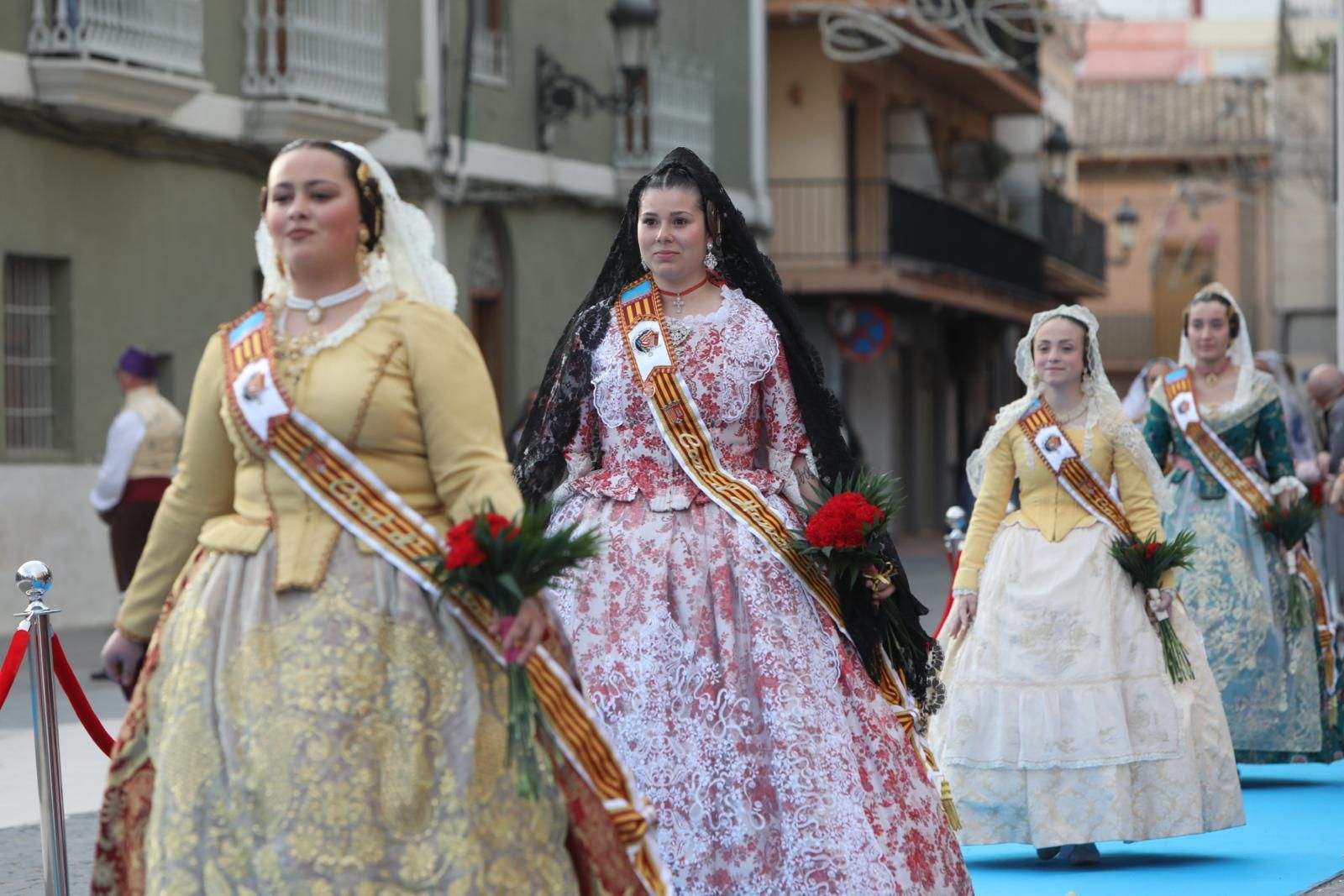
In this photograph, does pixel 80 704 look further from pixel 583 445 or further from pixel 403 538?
pixel 403 538

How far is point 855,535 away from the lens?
255 inches

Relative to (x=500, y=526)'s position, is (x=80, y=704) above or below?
below

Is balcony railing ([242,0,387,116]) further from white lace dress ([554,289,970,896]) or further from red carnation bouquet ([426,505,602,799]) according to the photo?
red carnation bouquet ([426,505,602,799])

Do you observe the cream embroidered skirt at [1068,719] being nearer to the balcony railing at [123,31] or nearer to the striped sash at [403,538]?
the striped sash at [403,538]

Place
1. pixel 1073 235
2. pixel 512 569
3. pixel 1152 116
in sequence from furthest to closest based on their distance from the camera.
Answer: pixel 1152 116 < pixel 1073 235 < pixel 512 569

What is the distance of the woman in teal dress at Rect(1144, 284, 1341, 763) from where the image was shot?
11.0 metres

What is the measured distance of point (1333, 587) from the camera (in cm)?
1767

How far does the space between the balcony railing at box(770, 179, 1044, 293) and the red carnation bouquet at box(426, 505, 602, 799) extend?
26289mm

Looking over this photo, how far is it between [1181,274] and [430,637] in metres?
54.8

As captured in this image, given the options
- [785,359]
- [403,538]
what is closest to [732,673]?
[785,359]

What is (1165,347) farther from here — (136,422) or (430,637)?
(430,637)

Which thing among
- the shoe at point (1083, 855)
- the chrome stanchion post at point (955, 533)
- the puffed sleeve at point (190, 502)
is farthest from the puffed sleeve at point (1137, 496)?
the puffed sleeve at point (190, 502)

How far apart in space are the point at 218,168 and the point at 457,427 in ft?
51.2

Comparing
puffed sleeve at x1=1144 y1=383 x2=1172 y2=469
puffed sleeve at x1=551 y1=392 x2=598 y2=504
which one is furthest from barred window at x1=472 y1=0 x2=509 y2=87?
puffed sleeve at x1=551 y1=392 x2=598 y2=504
